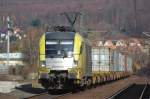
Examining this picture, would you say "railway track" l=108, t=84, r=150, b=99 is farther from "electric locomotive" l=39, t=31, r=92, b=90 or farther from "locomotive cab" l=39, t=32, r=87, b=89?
"locomotive cab" l=39, t=32, r=87, b=89

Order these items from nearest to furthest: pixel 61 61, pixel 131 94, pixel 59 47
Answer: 1. pixel 61 61
2. pixel 59 47
3. pixel 131 94

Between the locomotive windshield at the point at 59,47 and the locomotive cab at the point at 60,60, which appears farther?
the locomotive windshield at the point at 59,47

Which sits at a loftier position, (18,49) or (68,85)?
(18,49)

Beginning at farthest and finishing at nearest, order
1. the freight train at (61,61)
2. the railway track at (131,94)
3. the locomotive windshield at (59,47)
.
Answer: the locomotive windshield at (59,47) < the freight train at (61,61) < the railway track at (131,94)

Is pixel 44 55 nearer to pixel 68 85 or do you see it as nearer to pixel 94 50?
pixel 68 85

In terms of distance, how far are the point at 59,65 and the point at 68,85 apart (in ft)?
5.14

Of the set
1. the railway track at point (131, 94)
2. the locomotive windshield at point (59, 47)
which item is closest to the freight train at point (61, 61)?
the locomotive windshield at point (59, 47)

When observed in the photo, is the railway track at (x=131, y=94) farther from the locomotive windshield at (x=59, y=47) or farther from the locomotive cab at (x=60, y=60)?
the locomotive windshield at (x=59, y=47)

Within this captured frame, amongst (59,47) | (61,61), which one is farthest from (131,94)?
(59,47)

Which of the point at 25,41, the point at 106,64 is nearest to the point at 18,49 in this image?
the point at 25,41

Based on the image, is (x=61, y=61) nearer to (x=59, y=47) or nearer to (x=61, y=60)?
(x=61, y=60)

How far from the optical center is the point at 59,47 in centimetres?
3078

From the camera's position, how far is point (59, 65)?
30141 millimetres

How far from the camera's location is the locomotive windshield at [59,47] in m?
30.5
